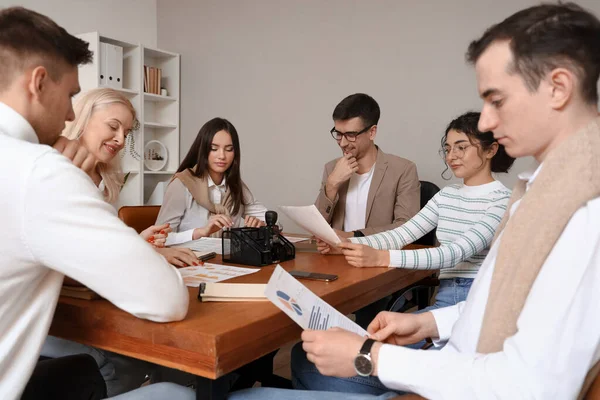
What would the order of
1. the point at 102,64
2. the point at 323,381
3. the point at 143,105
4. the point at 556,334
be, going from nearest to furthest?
the point at 556,334 → the point at 323,381 → the point at 102,64 → the point at 143,105

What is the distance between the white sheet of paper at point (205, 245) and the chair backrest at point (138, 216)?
584mm

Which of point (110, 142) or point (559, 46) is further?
point (110, 142)

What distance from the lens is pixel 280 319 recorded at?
1.10 m

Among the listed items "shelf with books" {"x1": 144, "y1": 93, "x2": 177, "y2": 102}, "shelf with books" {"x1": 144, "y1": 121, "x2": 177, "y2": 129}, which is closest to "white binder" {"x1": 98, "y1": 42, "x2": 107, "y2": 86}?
"shelf with books" {"x1": 144, "y1": 93, "x2": 177, "y2": 102}

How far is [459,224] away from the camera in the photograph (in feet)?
6.47

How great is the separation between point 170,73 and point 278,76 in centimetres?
115

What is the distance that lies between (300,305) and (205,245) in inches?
40.5

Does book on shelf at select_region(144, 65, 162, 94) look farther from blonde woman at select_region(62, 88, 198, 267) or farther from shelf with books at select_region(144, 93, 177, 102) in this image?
blonde woman at select_region(62, 88, 198, 267)

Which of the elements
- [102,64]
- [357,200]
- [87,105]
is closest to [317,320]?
[87,105]

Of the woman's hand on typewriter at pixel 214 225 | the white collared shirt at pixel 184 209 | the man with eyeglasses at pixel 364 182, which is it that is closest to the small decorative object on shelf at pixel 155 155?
the white collared shirt at pixel 184 209

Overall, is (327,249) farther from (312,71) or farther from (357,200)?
(312,71)

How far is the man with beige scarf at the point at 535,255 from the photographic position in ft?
2.42

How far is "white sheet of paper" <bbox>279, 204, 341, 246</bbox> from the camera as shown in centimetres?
171

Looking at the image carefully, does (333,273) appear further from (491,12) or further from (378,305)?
(491,12)
